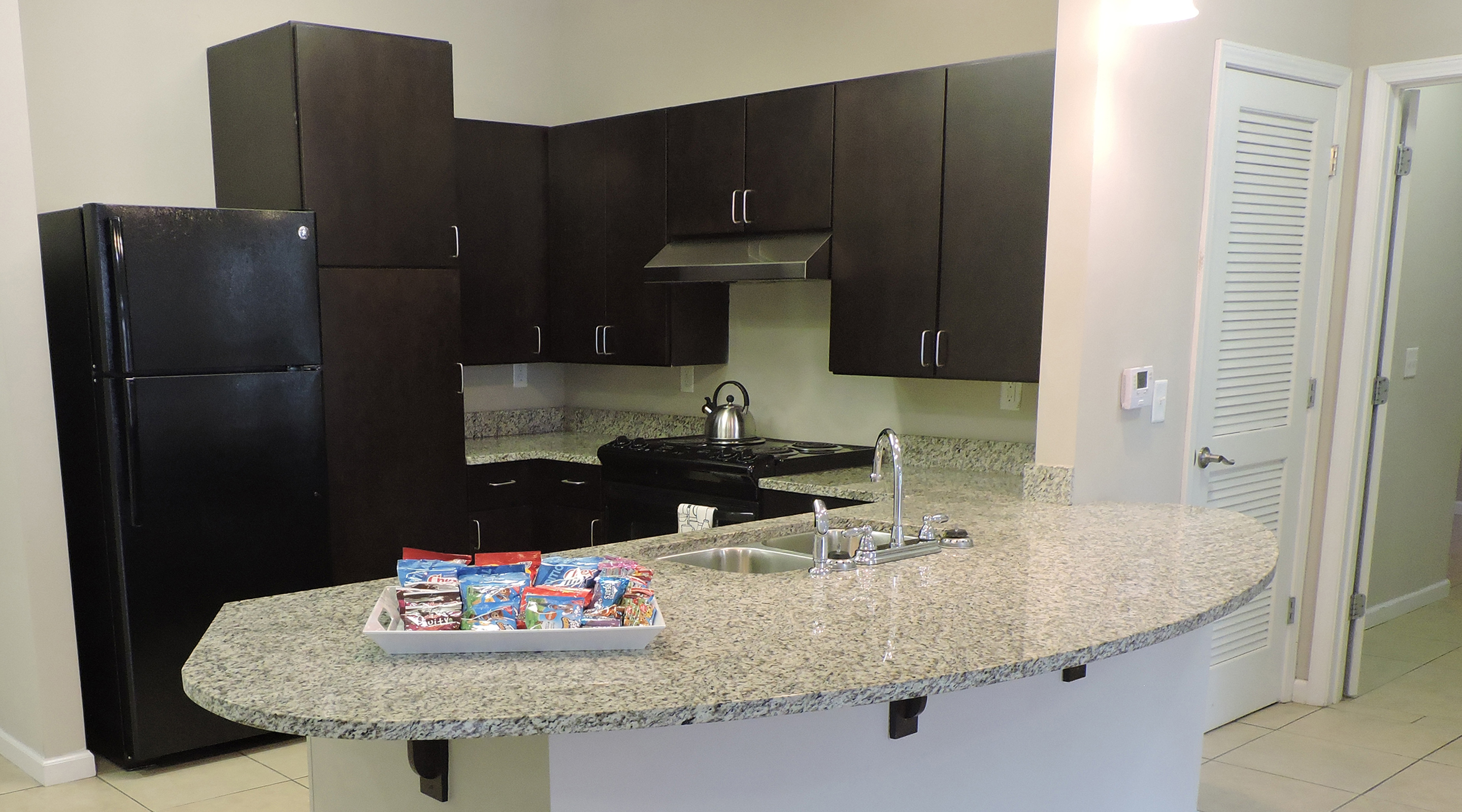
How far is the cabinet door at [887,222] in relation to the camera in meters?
3.45

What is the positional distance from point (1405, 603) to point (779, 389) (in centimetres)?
323

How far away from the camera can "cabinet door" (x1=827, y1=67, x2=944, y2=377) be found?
3.45m

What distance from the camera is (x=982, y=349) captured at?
11.1 ft

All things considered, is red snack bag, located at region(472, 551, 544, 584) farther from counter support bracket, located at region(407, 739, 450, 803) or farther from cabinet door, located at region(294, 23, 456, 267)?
cabinet door, located at region(294, 23, 456, 267)

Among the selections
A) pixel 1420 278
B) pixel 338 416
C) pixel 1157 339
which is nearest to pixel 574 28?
pixel 338 416

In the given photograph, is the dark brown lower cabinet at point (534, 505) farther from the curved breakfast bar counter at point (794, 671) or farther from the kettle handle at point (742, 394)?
the curved breakfast bar counter at point (794, 671)

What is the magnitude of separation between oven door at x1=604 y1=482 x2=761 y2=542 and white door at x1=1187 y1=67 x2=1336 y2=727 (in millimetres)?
1445

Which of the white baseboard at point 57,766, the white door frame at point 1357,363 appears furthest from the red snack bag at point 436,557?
the white door frame at point 1357,363

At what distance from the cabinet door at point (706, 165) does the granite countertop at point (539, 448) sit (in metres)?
0.96

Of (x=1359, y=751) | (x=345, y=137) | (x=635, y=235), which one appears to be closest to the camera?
(x=1359, y=751)

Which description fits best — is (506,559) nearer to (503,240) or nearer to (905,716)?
(905,716)

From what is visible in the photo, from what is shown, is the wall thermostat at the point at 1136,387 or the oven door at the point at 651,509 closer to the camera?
the wall thermostat at the point at 1136,387

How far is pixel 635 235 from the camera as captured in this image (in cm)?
433

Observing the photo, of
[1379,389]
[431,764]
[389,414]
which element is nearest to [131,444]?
[389,414]
